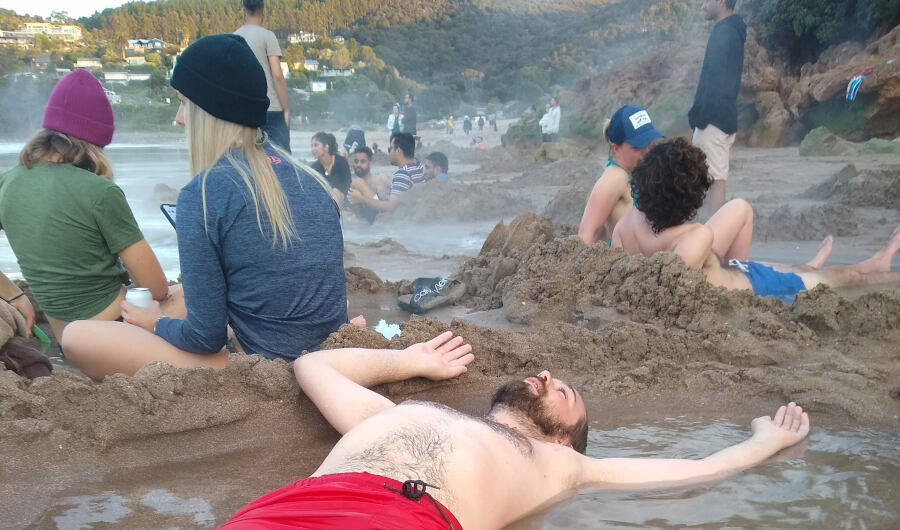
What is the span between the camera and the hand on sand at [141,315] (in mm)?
3295

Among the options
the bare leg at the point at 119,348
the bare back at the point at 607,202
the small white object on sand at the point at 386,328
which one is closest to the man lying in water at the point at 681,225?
the bare back at the point at 607,202

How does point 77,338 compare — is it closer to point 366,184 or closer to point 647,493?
point 647,493

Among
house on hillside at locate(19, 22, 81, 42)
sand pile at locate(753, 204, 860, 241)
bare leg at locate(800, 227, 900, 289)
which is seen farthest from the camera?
house on hillside at locate(19, 22, 81, 42)

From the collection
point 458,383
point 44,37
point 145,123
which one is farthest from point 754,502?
point 44,37

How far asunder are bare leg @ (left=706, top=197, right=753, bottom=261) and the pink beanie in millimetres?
3511

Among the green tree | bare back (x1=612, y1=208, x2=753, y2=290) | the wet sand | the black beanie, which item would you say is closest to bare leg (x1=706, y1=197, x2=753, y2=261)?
bare back (x1=612, y1=208, x2=753, y2=290)

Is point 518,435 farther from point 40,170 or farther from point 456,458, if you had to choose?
point 40,170

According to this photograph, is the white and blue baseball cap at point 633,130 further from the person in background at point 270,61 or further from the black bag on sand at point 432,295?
the person in background at point 270,61

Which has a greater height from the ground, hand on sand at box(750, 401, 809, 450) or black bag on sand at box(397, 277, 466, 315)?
hand on sand at box(750, 401, 809, 450)

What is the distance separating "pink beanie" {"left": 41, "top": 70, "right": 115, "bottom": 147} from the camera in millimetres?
3508

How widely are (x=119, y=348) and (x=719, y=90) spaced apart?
5281mm

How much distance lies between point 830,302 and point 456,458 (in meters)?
2.57

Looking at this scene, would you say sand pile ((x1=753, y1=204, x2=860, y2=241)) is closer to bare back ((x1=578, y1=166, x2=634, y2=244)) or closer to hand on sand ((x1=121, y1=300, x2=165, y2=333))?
bare back ((x1=578, y1=166, x2=634, y2=244))

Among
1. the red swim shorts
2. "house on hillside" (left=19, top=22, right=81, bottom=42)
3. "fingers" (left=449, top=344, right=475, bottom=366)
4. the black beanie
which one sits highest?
the black beanie
